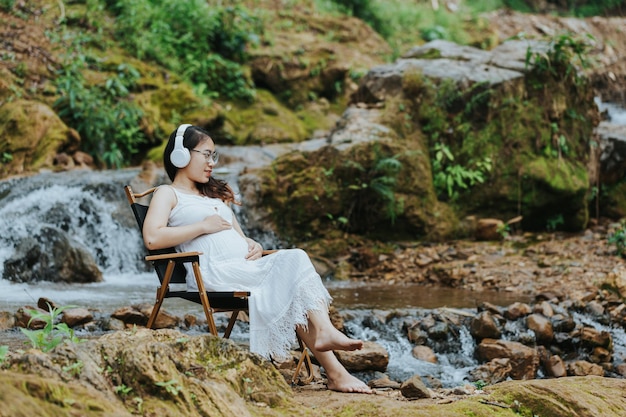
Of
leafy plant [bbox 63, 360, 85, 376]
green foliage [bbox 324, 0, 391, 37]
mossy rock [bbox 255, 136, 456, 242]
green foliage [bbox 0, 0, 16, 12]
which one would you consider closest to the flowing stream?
mossy rock [bbox 255, 136, 456, 242]

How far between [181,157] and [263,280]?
95 centimetres

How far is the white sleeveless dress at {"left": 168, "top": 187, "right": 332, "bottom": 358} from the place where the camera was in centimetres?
354

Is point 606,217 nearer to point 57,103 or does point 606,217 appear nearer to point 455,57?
point 455,57

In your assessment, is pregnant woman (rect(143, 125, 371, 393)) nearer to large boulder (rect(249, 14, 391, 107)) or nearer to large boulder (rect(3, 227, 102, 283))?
large boulder (rect(3, 227, 102, 283))

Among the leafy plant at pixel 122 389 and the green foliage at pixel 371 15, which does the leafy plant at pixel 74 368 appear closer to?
the leafy plant at pixel 122 389

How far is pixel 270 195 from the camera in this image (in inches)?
402

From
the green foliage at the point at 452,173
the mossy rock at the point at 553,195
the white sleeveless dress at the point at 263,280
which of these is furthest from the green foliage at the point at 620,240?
the white sleeveless dress at the point at 263,280

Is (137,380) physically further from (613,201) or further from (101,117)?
(613,201)

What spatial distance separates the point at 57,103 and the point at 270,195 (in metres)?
4.49

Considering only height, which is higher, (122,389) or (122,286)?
(122,389)

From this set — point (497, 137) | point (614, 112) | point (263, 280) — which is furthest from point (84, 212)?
point (614, 112)

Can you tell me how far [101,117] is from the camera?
38.3 ft

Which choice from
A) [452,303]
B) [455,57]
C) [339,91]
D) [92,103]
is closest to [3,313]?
[452,303]

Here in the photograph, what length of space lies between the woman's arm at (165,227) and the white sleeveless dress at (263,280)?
0.23ft
